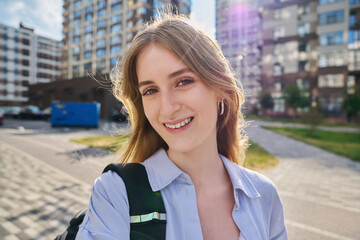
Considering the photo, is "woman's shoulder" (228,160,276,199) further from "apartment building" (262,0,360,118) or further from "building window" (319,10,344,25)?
"building window" (319,10,344,25)

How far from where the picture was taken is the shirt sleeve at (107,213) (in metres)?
0.98

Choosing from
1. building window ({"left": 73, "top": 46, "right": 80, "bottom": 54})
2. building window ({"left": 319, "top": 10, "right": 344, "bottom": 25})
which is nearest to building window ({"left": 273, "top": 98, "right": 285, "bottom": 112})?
building window ({"left": 319, "top": 10, "right": 344, "bottom": 25})

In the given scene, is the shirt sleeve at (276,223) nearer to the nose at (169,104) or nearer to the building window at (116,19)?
the nose at (169,104)

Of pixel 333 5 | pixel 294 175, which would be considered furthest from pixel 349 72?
pixel 294 175

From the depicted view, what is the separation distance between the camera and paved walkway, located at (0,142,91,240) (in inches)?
127

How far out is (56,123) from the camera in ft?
63.1

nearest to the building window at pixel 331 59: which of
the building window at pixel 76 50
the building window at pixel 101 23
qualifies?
the building window at pixel 101 23

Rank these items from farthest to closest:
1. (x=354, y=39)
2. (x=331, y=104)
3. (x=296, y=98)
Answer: (x=331, y=104), (x=296, y=98), (x=354, y=39)

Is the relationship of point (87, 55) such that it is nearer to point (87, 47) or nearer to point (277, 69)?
point (87, 47)

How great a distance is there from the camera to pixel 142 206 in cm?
103

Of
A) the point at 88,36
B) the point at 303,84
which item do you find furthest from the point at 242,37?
the point at 88,36

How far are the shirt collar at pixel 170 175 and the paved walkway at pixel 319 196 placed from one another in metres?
1.05

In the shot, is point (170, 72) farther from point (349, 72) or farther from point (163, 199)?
point (349, 72)

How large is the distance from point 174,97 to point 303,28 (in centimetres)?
4445
